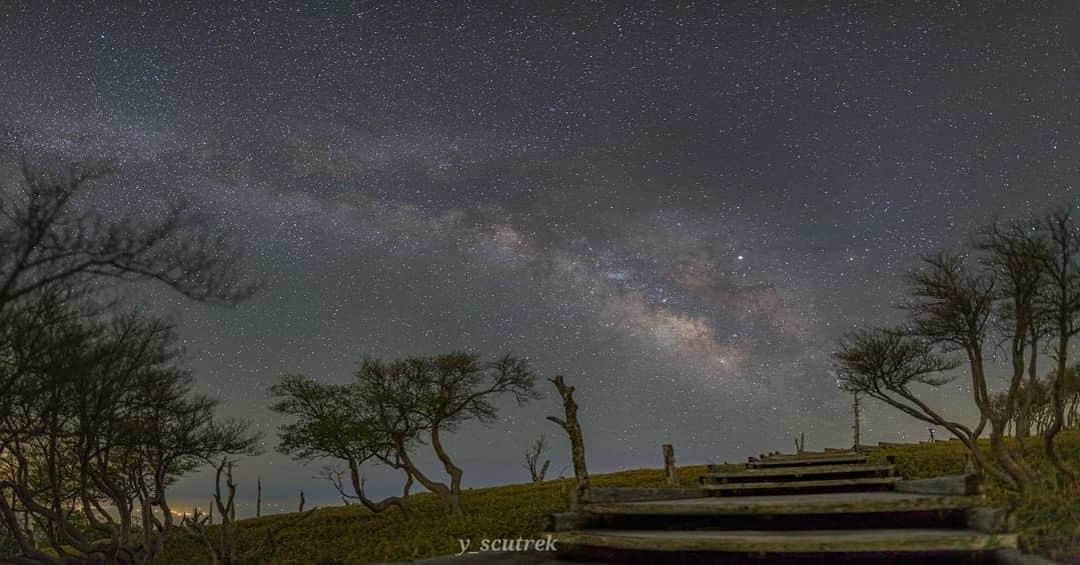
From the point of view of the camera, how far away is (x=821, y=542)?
5.22m

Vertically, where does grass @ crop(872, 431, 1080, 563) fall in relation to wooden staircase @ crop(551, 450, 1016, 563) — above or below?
below

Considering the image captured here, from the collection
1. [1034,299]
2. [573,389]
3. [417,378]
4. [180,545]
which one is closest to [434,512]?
[417,378]

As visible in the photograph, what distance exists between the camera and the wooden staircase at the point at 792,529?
518cm

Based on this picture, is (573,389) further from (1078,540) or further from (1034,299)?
(1078,540)

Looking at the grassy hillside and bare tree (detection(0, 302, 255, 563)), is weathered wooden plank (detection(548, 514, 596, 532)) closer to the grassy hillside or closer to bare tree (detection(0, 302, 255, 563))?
the grassy hillside

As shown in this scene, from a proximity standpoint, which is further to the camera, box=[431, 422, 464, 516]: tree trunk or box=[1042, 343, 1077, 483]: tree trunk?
box=[431, 422, 464, 516]: tree trunk

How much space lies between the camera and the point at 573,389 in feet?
68.7

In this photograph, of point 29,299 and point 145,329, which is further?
point 145,329

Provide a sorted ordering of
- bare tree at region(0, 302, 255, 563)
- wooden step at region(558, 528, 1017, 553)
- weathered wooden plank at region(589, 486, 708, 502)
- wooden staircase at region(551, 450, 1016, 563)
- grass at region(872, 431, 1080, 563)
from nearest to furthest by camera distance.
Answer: wooden step at region(558, 528, 1017, 553), wooden staircase at region(551, 450, 1016, 563), grass at region(872, 431, 1080, 563), weathered wooden plank at region(589, 486, 708, 502), bare tree at region(0, 302, 255, 563)

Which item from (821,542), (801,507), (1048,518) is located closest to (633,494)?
(801,507)

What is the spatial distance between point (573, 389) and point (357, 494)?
1332 centimetres

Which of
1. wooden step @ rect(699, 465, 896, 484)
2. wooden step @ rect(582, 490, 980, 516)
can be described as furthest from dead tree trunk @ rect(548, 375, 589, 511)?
wooden step @ rect(582, 490, 980, 516)

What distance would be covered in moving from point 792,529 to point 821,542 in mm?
1745

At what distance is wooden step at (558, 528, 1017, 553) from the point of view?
5059mm
